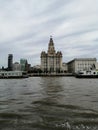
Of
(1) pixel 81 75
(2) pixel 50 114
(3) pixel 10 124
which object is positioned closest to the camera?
(3) pixel 10 124

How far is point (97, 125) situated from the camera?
11391 mm

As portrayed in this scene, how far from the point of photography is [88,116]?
1357cm

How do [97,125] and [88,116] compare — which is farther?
[88,116]

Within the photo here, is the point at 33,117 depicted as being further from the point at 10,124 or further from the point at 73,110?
the point at 73,110

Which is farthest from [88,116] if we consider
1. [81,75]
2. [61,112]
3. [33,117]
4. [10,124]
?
[81,75]

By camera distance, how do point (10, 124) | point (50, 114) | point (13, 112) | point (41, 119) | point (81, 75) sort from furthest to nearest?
1. point (81, 75)
2. point (13, 112)
3. point (50, 114)
4. point (41, 119)
5. point (10, 124)

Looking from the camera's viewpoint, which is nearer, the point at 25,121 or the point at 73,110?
the point at 25,121

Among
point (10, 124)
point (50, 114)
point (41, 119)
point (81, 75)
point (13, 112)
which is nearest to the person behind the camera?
point (10, 124)

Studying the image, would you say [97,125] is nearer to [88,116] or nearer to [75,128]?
[75,128]

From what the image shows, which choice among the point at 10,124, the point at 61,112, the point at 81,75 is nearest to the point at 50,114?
the point at 61,112

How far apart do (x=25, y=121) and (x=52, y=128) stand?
2030mm

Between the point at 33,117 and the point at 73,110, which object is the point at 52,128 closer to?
the point at 33,117

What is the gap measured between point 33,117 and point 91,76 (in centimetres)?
11328

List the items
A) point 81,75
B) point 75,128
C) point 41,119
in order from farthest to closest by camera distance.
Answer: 1. point 81,75
2. point 41,119
3. point 75,128
